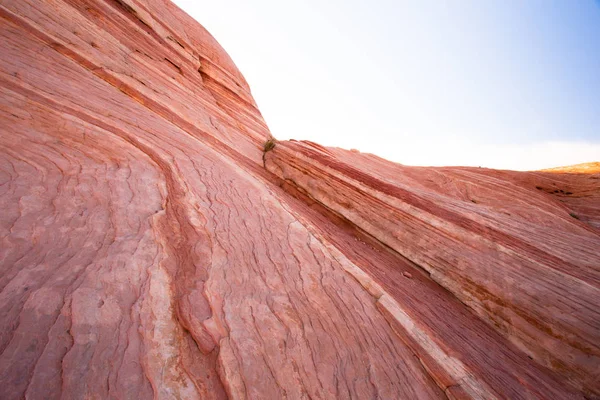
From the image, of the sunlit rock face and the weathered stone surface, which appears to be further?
the weathered stone surface

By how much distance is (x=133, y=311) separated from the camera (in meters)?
2.50

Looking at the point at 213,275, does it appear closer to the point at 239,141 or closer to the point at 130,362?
the point at 130,362

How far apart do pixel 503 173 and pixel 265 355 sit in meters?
13.6

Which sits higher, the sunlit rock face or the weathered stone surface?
the weathered stone surface

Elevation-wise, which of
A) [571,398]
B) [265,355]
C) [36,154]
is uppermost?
[571,398]

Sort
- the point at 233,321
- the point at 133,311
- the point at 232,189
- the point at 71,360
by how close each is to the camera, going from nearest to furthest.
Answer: the point at 71,360 → the point at 133,311 → the point at 233,321 → the point at 232,189

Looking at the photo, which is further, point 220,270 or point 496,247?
point 496,247

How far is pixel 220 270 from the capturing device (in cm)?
344

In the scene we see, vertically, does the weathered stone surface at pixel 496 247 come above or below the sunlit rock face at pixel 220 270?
above

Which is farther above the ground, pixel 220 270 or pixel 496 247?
pixel 496 247

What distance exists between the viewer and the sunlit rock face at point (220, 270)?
7.44 feet

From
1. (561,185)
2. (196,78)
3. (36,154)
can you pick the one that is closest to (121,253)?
(36,154)

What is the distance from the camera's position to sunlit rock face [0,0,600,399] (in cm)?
227

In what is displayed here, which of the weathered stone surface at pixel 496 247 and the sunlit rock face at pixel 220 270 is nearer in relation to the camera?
the sunlit rock face at pixel 220 270
